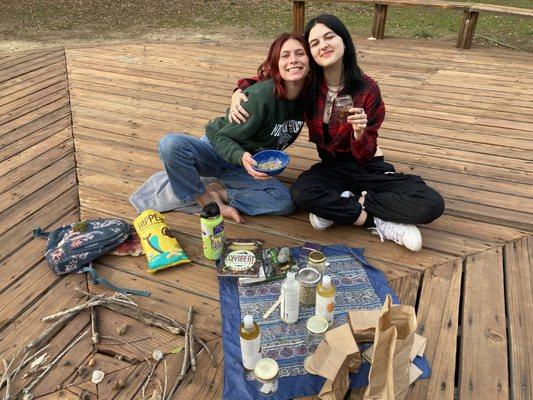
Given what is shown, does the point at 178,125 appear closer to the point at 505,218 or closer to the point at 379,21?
the point at 505,218

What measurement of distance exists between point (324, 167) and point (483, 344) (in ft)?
4.45

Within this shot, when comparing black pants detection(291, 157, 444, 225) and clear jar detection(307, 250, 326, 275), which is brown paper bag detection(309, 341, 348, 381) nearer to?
clear jar detection(307, 250, 326, 275)

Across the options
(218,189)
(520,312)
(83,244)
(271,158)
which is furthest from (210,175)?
(520,312)

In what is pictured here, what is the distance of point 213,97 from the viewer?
461 centimetres

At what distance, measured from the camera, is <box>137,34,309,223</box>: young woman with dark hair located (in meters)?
2.42

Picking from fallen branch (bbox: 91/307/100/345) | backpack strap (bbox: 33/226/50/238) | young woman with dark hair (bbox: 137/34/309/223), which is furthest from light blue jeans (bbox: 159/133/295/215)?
fallen branch (bbox: 91/307/100/345)

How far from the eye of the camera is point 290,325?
1985mm

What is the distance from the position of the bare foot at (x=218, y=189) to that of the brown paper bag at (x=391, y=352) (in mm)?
1564

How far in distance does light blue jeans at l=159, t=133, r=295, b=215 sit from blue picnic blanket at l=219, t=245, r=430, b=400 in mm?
432

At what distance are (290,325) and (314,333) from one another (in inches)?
8.0

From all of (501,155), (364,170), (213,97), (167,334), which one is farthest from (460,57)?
(167,334)

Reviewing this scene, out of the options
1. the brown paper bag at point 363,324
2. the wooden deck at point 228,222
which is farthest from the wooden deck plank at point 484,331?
A: the brown paper bag at point 363,324

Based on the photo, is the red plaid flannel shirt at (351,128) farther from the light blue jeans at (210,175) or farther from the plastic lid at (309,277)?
the plastic lid at (309,277)

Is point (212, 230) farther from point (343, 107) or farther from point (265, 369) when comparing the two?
point (343, 107)
